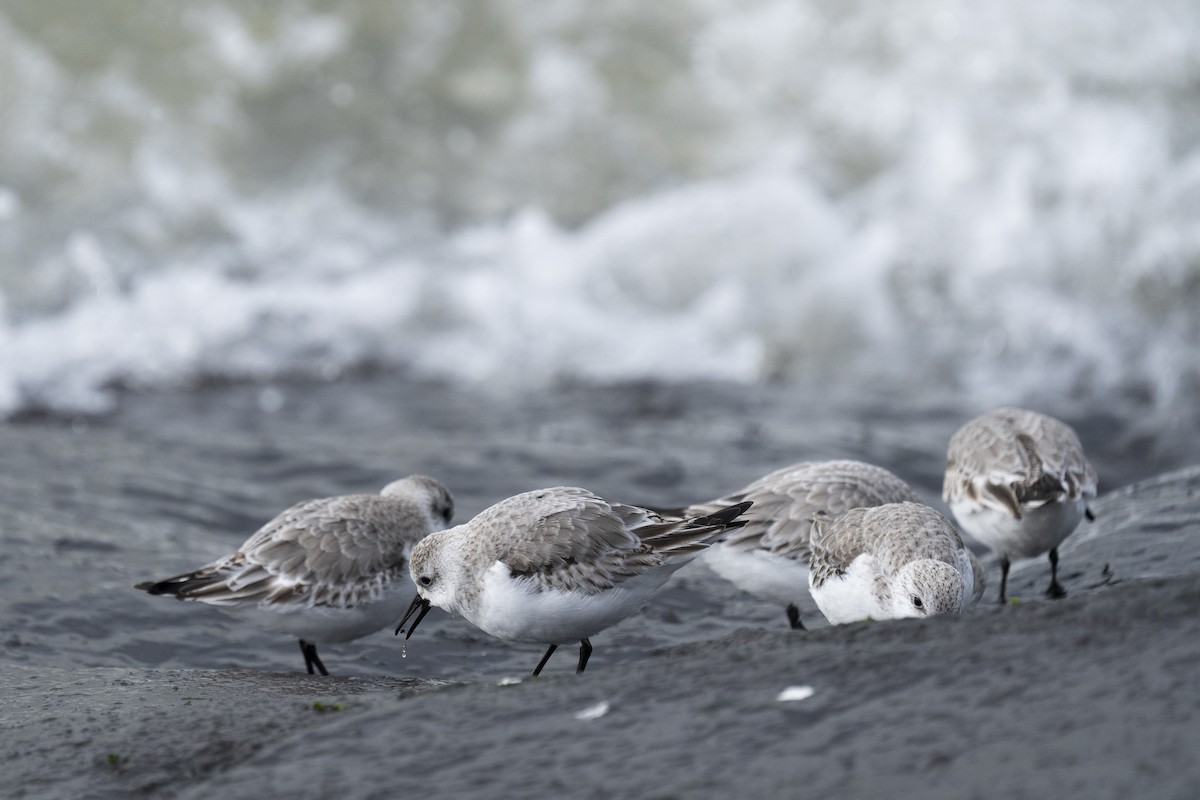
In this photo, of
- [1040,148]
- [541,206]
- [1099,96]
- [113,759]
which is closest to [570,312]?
[541,206]

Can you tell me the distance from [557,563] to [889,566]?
4.28 feet

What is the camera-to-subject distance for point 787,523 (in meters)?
6.48

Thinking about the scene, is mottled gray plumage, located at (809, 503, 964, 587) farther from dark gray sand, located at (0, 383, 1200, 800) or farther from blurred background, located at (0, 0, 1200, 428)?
blurred background, located at (0, 0, 1200, 428)

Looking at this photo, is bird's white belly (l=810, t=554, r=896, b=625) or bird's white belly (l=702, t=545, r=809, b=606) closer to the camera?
bird's white belly (l=810, t=554, r=896, b=625)

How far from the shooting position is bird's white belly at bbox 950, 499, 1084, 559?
251 inches

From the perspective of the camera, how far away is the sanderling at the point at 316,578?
6105mm

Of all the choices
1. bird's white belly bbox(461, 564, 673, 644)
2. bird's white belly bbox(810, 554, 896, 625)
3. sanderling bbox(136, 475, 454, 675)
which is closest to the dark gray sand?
sanderling bbox(136, 475, 454, 675)

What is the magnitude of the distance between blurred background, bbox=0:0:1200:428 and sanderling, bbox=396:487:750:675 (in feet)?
19.1

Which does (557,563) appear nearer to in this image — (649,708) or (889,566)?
(889,566)


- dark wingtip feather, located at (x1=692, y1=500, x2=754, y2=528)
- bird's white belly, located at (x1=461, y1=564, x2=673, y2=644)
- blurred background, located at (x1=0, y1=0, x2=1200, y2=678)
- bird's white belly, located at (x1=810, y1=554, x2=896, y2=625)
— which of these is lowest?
bird's white belly, located at (x1=810, y1=554, x2=896, y2=625)

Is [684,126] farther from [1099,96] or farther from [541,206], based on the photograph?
[1099,96]

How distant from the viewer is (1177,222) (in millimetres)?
13359

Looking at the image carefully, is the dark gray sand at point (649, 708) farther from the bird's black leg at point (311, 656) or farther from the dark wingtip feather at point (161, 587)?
the dark wingtip feather at point (161, 587)

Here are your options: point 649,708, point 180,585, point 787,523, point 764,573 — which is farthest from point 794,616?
point 180,585
